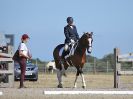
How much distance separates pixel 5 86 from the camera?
21016mm

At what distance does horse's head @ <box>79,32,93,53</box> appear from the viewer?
20344mm

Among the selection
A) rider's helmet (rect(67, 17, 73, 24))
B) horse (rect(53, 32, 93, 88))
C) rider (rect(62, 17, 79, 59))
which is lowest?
horse (rect(53, 32, 93, 88))

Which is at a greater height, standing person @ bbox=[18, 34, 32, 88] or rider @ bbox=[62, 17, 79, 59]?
rider @ bbox=[62, 17, 79, 59]

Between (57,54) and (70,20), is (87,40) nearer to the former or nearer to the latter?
(70,20)

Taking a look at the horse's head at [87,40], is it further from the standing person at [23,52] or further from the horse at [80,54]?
the standing person at [23,52]

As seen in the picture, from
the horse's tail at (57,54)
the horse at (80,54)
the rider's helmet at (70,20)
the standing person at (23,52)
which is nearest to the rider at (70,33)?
the rider's helmet at (70,20)

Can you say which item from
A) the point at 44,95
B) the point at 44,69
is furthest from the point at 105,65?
the point at 44,95

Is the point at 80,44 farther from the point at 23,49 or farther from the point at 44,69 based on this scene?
the point at 44,69

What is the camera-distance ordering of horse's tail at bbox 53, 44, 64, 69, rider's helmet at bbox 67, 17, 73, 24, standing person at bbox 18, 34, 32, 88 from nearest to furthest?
standing person at bbox 18, 34, 32, 88 < rider's helmet at bbox 67, 17, 73, 24 < horse's tail at bbox 53, 44, 64, 69

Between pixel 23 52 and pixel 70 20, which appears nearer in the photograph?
pixel 23 52

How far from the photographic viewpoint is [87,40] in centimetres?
2042

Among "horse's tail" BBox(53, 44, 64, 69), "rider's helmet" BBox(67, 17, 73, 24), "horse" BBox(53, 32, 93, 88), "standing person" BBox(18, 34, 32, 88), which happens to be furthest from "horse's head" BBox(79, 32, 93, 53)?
"standing person" BBox(18, 34, 32, 88)

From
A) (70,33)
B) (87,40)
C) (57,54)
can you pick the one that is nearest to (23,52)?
(70,33)

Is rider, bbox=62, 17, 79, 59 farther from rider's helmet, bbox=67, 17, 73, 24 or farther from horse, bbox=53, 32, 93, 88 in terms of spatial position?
horse, bbox=53, 32, 93, 88
